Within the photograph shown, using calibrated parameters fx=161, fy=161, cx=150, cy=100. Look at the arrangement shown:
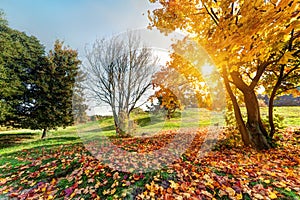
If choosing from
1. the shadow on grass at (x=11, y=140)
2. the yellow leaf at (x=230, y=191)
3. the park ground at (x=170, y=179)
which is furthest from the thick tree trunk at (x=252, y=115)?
the shadow on grass at (x=11, y=140)

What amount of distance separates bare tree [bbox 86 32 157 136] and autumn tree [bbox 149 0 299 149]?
4.10 meters

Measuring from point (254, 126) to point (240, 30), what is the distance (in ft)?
10.8

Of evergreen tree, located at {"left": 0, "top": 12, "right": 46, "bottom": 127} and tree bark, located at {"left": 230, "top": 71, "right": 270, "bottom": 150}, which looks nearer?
tree bark, located at {"left": 230, "top": 71, "right": 270, "bottom": 150}

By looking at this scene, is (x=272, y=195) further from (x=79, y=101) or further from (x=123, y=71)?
(x=79, y=101)

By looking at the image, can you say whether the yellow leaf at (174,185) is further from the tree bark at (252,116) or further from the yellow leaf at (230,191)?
the tree bark at (252,116)

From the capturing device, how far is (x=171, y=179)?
287cm

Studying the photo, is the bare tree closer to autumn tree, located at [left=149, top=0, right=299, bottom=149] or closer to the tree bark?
autumn tree, located at [left=149, top=0, right=299, bottom=149]

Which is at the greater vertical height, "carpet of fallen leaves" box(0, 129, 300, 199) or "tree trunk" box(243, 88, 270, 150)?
"tree trunk" box(243, 88, 270, 150)

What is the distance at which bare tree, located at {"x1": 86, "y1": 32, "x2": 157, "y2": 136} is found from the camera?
30.3 feet

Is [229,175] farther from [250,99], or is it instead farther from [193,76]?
[193,76]

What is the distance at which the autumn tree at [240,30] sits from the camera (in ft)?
8.71

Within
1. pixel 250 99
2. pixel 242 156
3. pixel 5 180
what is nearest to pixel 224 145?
pixel 242 156

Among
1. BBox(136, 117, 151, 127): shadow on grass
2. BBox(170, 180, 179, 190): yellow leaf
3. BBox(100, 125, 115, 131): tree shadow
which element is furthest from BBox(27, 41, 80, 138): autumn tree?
BBox(170, 180, 179, 190): yellow leaf

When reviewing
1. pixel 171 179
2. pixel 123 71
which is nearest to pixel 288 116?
pixel 123 71
